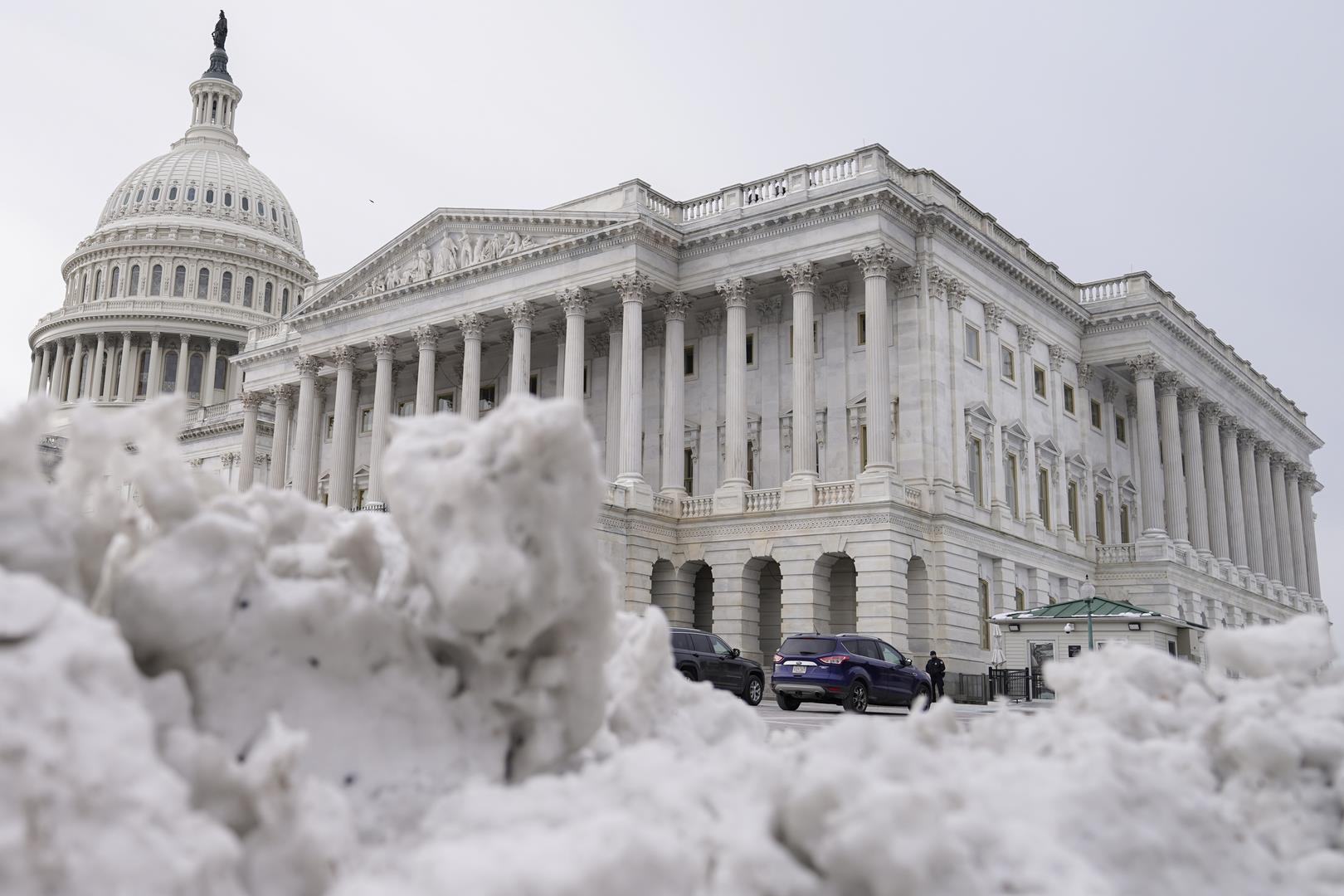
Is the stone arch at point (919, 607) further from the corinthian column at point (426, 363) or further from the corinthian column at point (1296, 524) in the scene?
the corinthian column at point (1296, 524)

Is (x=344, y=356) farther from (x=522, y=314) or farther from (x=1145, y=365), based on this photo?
(x=1145, y=365)

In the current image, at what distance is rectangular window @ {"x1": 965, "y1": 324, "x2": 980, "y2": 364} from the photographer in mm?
43031

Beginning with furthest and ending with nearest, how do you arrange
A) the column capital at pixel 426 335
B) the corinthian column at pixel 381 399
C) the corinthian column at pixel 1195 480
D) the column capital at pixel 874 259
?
the corinthian column at pixel 1195 480 < the corinthian column at pixel 381 399 < the column capital at pixel 426 335 < the column capital at pixel 874 259

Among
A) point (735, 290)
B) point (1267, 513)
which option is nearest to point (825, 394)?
point (735, 290)

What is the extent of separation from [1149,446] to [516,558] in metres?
50.8

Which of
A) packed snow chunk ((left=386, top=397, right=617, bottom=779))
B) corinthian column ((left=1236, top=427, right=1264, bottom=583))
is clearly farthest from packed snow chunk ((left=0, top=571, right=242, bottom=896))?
corinthian column ((left=1236, top=427, right=1264, bottom=583))

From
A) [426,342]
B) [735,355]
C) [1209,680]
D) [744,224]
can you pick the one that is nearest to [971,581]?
[735,355]

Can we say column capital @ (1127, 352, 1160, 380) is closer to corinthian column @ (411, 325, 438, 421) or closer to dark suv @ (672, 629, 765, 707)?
corinthian column @ (411, 325, 438, 421)

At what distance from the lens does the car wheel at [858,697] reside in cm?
2666

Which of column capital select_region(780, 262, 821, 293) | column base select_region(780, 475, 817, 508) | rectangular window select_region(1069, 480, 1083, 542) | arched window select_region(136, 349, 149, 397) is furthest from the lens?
arched window select_region(136, 349, 149, 397)

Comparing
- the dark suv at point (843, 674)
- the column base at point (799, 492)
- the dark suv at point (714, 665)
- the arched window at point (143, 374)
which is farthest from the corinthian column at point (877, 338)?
the arched window at point (143, 374)

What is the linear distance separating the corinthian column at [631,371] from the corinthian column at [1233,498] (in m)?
30.7

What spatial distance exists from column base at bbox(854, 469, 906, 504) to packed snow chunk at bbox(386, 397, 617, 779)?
3282 centimetres

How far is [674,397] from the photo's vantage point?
4297 cm
